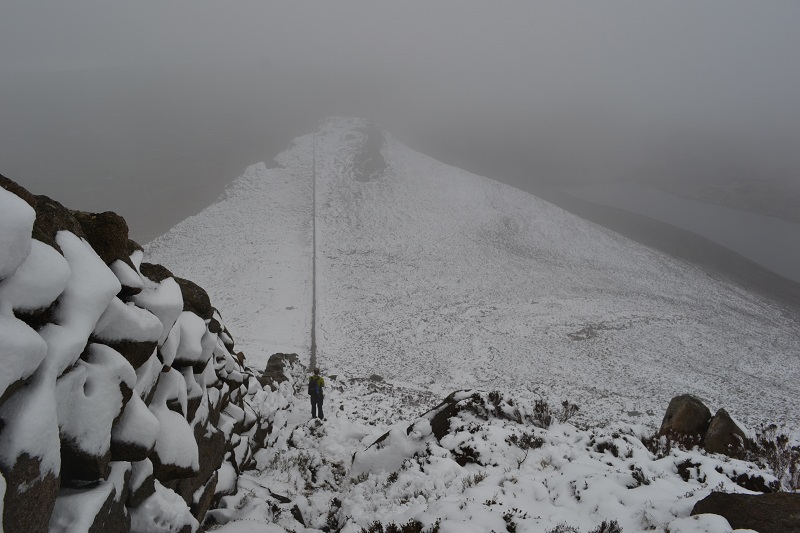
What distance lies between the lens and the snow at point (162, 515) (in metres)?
3.78

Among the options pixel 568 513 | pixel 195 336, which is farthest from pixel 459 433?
pixel 195 336

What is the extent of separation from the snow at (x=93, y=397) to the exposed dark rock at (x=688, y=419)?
10963mm

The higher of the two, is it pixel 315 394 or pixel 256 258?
pixel 315 394

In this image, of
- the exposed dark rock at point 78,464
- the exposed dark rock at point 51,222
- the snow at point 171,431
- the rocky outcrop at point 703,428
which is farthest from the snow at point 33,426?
the rocky outcrop at point 703,428

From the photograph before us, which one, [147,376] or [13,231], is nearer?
[13,231]

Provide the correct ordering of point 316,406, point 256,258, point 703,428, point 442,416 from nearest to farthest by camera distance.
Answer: point 442,416
point 703,428
point 316,406
point 256,258

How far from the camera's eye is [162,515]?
3.94m

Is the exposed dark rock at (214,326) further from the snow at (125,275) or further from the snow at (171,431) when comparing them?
the snow at (125,275)

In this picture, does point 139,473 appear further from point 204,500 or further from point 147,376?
point 204,500

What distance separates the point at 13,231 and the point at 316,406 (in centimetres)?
993

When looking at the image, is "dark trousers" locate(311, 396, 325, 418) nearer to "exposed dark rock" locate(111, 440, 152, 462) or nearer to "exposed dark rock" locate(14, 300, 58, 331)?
"exposed dark rock" locate(111, 440, 152, 462)

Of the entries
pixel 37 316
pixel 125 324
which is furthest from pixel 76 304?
pixel 125 324

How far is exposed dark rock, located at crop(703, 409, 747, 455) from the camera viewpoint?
8.59 metres

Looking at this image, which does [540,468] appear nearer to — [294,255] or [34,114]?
[294,255]
